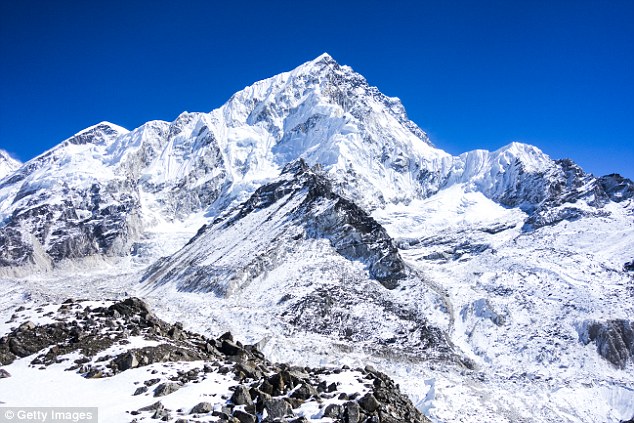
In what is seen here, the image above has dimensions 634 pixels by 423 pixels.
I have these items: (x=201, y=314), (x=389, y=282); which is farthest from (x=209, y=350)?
(x=389, y=282)

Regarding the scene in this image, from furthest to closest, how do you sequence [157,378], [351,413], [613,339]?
1. [613,339]
2. [157,378]
3. [351,413]

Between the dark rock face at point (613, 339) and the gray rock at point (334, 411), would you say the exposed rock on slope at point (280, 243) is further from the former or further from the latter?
the gray rock at point (334, 411)

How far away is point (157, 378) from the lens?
89.2 feet

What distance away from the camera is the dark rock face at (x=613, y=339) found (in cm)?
9100

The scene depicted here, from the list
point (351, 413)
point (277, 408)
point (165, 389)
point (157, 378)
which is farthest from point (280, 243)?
point (351, 413)

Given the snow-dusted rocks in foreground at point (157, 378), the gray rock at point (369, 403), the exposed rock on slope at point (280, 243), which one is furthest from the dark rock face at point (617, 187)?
the gray rock at point (369, 403)

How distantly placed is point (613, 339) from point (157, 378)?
88.7 meters

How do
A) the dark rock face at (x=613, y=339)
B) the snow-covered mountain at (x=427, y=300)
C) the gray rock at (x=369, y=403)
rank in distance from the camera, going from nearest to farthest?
1. the gray rock at (x=369, y=403)
2. the snow-covered mountain at (x=427, y=300)
3. the dark rock face at (x=613, y=339)

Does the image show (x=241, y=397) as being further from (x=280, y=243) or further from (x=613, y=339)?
(x=280, y=243)
